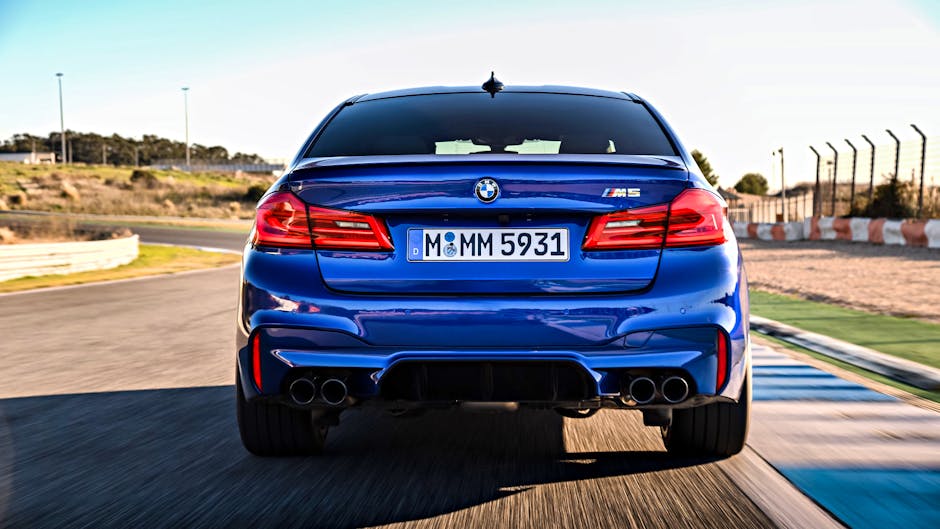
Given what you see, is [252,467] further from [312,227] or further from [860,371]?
[860,371]

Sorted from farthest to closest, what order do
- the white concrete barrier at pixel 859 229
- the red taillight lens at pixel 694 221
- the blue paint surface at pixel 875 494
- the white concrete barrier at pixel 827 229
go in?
1. the white concrete barrier at pixel 827 229
2. the white concrete barrier at pixel 859 229
3. the red taillight lens at pixel 694 221
4. the blue paint surface at pixel 875 494

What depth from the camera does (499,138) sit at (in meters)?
4.89

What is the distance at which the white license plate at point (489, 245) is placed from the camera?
3.82m

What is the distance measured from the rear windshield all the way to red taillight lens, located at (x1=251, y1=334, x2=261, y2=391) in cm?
96

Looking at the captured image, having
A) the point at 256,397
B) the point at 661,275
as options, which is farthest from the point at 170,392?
the point at 661,275

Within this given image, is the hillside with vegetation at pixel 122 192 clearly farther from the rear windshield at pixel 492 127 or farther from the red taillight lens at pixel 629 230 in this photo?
the red taillight lens at pixel 629 230

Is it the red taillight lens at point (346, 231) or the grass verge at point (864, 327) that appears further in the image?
the grass verge at point (864, 327)

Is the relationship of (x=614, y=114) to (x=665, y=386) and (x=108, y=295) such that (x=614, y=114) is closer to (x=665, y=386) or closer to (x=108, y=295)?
(x=665, y=386)

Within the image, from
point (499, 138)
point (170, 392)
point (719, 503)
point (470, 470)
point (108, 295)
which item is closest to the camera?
point (719, 503)

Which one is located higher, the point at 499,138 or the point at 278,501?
the point at 499,138

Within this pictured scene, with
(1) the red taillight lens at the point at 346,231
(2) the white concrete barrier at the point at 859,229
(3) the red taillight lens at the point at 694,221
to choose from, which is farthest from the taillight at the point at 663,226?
(2) the white concrete barrier at the point at 859,229

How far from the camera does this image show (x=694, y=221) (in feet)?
12.9

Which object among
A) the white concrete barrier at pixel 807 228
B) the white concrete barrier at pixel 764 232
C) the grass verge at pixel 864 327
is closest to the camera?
the grass verge at pixel 864 327

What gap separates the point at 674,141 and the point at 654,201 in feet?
2.59
